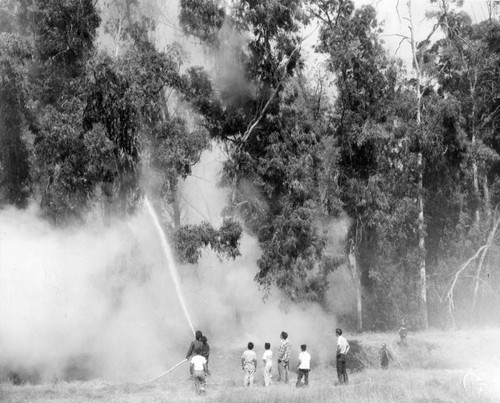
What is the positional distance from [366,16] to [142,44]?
12.0 metres

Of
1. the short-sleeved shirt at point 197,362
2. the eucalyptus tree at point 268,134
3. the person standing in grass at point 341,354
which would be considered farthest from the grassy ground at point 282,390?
the eucalyptus tree at point 268,134

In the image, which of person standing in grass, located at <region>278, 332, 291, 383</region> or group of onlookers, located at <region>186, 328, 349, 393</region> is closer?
group of onlookers, located at <region>186, 328, 349, 393</region>

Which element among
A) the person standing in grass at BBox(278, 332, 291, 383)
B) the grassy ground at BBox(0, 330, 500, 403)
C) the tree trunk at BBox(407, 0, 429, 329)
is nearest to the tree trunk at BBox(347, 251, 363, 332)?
the tree trunk at BBox(407, 0, 429, 329)

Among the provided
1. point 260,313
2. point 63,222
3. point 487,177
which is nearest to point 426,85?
point 487,177

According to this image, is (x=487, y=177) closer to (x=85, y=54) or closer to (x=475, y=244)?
(x=475, y=244)

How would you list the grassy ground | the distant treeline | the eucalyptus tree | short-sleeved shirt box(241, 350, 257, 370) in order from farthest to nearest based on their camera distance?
the eucalyptus tree → the distant treeline → short-sleeved shirt box(241, 350, 257, 370) → the grassy ground

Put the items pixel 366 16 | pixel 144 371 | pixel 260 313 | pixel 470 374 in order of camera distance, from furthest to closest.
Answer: pixel 366 16 → pixel 260 313 → pixel 144 371 → pixel 470 374

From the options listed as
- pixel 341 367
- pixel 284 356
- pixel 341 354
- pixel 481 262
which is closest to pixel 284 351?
pixel 284 356

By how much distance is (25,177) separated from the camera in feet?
103

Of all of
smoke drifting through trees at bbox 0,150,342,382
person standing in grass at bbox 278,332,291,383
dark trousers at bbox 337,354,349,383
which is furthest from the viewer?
person standing in grass at bbox 278,332,291,383

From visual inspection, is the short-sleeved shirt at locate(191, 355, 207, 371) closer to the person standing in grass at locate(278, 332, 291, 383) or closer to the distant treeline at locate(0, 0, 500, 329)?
the person standing in grass at locate(278, 332, 291, 383)

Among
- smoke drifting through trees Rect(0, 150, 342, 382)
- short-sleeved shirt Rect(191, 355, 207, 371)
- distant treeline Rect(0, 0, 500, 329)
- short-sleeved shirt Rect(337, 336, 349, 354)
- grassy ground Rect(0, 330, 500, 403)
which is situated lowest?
grassy ground Rect(0, 330, 500, 403)

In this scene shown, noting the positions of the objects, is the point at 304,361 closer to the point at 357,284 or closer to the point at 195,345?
the point at 195,345

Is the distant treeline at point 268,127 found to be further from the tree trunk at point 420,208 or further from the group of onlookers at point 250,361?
the group of onlookers at point 250,361
